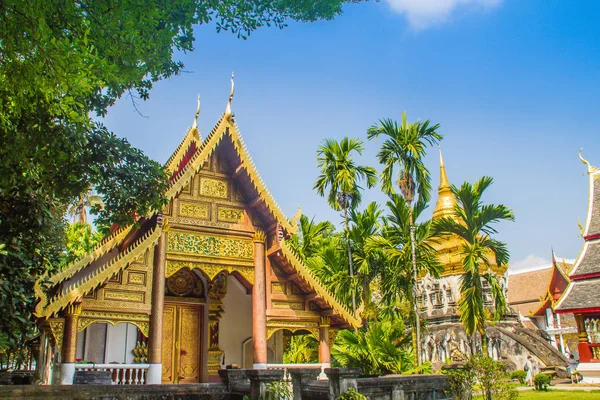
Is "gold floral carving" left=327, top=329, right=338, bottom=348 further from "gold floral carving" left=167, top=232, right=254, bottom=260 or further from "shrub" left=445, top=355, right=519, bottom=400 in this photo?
"shrub" left=445, top=355, right=519, bottom=400

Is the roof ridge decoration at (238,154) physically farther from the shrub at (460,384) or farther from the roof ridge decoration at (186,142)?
the shrub at (460,384)

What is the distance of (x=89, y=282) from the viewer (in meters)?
9.68

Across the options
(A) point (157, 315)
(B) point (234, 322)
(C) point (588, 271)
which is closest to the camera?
(A) point (157, 315)

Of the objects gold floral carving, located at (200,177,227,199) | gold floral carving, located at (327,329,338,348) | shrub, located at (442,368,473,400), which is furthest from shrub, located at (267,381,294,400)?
gold floral carving, located at (200,177,227,199)

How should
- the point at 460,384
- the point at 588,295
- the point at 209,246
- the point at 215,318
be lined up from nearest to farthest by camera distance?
the point at 460,384
the point at 209,246
the point at 215,318
the point at 588,295

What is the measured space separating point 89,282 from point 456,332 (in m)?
21.5

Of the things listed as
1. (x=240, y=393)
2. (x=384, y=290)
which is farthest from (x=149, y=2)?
(x=384, y=290)

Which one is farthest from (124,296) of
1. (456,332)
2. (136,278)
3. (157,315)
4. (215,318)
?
(456,332)

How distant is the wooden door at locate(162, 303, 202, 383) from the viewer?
12922mm

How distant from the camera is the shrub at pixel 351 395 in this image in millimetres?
7570

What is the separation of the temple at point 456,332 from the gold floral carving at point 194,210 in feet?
43.1

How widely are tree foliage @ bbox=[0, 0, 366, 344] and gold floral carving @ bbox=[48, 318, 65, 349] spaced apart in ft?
1.72

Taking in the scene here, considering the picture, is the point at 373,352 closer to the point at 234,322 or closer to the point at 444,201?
the point at 234,322

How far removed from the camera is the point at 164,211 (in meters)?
11.4
